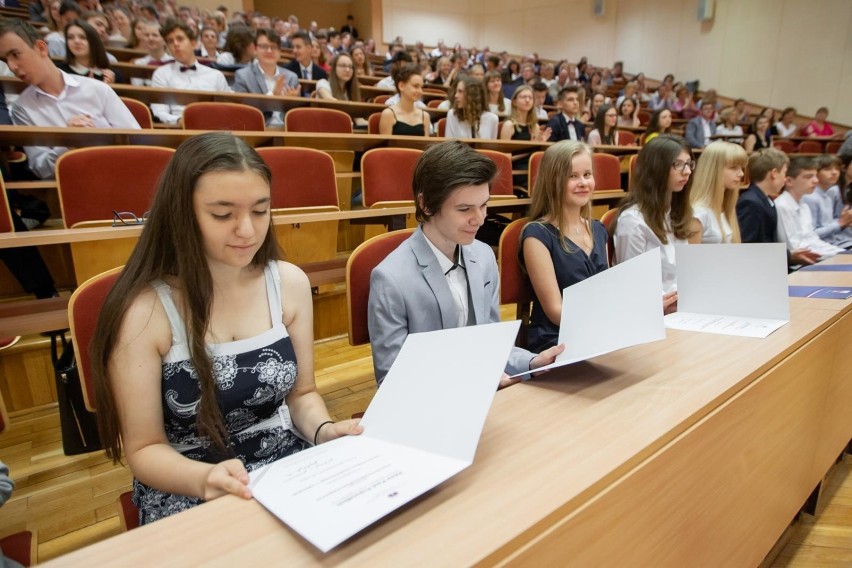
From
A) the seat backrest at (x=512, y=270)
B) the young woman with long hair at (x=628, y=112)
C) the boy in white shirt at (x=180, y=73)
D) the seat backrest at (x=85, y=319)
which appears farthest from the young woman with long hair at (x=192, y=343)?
the young woman with long hair at (x=628, y=112)

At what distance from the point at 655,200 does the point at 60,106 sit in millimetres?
2574

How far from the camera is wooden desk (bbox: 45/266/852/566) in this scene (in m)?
0.42

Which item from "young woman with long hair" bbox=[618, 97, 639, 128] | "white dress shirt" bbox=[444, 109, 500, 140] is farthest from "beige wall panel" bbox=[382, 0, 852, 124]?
"white dress shirt" bbox=[444, 109, 500, 140]

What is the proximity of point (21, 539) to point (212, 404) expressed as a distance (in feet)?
1.01

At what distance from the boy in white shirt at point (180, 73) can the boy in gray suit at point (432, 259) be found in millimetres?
2678

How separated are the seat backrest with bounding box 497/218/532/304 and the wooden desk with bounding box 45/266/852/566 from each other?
58 centimetres

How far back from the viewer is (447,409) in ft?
1.82

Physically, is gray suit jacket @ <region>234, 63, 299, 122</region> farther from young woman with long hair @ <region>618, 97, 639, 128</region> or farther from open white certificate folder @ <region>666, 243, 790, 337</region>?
young woman with long hair @ <region>618, 97, 639, 128</region>

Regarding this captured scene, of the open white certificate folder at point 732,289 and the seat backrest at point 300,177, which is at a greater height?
the seat backrest at point 300,177

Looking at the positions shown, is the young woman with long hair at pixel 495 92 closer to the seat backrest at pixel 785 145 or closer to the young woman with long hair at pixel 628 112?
the young woman with long hair at pixel 628 112

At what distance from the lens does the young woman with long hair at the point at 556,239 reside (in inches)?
54.7

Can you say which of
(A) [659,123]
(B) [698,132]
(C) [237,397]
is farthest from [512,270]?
(B) [698,132]

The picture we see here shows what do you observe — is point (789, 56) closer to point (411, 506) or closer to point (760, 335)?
point (760, 335)

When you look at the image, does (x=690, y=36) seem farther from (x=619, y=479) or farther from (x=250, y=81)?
(x=619, y=479)
